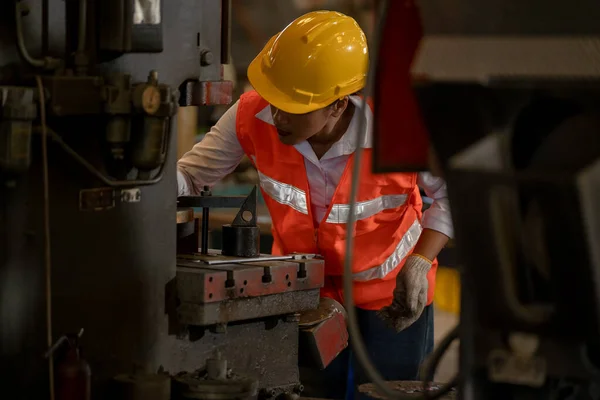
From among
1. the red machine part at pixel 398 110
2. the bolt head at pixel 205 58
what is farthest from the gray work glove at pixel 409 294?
the red machine part at pixel 398 110

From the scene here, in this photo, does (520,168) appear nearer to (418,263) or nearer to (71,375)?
(71,375)

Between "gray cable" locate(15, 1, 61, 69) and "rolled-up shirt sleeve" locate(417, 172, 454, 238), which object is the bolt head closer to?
"gray cable" locate(15, 1, 61, 69)

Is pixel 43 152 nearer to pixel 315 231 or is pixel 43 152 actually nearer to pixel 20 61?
pixel 20 61

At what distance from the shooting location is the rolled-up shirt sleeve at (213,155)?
308cm

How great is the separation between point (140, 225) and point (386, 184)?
0.99 metres

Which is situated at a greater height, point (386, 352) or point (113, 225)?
point (113, 225)

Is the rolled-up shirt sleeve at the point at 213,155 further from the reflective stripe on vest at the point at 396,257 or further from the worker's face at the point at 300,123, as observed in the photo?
the reflective stripe on vest at the point at 396,257

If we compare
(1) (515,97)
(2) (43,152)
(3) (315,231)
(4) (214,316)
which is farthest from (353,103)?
(1) (515,97)

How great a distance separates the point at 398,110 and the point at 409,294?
1154 millimetres

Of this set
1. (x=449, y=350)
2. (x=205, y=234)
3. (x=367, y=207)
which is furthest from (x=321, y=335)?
(x=449, y=350)

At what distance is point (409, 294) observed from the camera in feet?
9.21

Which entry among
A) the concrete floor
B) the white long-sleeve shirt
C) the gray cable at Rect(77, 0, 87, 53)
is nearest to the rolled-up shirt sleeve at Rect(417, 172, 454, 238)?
the white long-sleeve shirt

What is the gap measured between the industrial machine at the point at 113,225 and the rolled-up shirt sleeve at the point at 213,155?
29.4 inches

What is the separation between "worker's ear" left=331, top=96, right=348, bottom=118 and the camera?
2858mm
